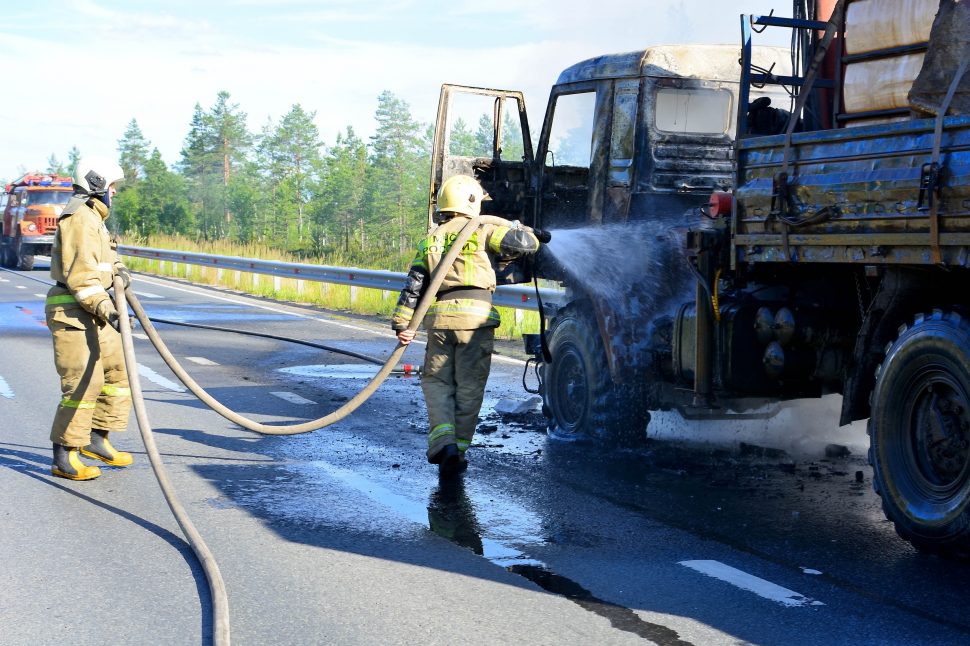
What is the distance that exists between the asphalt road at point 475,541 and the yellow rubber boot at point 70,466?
69 mm

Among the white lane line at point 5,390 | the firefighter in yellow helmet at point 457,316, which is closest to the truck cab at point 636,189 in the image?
the firefighter in yellow helmet at point 457,316

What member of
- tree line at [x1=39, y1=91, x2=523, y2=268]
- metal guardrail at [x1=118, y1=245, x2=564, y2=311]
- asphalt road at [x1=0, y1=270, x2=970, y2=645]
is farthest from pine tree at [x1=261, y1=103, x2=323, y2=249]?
asphalt road at [x1=0, y1=270, x2=970, y2=645]

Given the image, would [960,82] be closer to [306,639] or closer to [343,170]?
[306,639]

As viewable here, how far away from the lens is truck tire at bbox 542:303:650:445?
816 centimetres

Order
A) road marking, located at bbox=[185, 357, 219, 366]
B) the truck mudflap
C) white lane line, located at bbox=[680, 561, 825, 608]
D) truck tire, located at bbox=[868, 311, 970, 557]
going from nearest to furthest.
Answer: white lane line, located at bbox=[680, 561, 825, 608] < the truck mudflap < truck tire, located at bbox=[868, 311, 970, 557] < road marking, located at bbox=[185, 357, 219, 366]

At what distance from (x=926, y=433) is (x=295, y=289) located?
764 inches

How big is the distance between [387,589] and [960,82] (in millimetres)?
3281

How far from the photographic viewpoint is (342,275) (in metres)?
20.9

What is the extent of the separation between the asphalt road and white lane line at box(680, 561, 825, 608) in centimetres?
2

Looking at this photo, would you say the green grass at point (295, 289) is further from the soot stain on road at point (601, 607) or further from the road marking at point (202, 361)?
the soot stain on road at point (601, 607)

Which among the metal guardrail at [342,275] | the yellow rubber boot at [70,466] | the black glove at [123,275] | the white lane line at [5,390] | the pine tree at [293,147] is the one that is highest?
the pine tree at [293,147]

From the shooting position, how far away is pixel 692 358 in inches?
293

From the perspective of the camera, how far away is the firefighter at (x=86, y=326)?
716cm

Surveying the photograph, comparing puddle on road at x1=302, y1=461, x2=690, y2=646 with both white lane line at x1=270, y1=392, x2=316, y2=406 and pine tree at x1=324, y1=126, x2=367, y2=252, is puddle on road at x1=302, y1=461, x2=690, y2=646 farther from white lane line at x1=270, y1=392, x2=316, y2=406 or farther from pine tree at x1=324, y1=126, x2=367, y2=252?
pine tree at x1=324, y1=126, x2=367, y2=252
